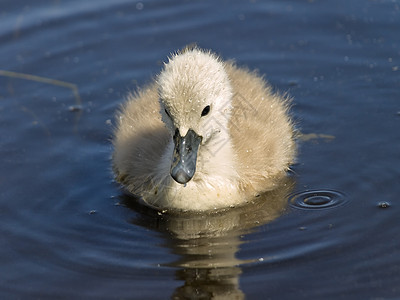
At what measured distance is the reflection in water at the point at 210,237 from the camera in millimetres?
4738

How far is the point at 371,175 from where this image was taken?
5855mm

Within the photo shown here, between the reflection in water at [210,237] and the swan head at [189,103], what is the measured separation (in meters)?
0.46

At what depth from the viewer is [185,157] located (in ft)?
16.7

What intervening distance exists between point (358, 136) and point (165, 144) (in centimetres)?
159

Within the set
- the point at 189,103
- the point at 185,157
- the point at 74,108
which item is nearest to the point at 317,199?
the point at 185,157

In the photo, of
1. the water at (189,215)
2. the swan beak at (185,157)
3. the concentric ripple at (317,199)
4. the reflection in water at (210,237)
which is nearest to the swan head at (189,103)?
the swan beak at (185,157)

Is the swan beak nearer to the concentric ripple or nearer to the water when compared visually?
the water

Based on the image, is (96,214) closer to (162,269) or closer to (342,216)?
(162,269)

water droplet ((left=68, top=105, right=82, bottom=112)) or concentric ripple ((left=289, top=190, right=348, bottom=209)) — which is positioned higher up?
water droplet ((left=68, top=105, right=82, bottom=112))

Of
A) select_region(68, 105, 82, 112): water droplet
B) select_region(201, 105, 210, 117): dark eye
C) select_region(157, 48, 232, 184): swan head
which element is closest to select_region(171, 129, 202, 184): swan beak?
select_region(157, 48, 232, 184): swan head

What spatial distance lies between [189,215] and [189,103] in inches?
36.5

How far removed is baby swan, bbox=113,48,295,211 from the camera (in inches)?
201

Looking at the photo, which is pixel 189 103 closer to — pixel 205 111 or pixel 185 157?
pixel 205 111

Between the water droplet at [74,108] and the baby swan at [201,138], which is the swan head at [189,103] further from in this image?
the water droplet at [74,108]
